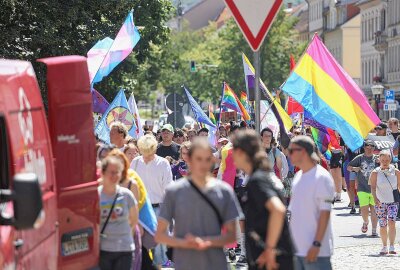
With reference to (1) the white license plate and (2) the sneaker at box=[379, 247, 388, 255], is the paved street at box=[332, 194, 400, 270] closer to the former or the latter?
(2) the sneaker at box=[379, 247, 388, 255]

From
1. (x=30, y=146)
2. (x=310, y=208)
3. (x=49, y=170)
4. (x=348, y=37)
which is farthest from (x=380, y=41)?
Result: (x=30, y=146)

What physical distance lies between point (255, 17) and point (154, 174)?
178 inches

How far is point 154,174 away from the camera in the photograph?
14469mm

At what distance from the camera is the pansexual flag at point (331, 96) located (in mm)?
16484

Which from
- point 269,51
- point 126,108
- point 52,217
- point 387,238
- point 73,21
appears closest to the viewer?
point 52,217

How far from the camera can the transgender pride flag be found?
21205 mm

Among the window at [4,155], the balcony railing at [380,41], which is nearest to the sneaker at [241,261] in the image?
the window at [4,155]

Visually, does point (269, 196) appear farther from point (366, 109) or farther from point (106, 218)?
point (366, 109)

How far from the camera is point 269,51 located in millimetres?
106188

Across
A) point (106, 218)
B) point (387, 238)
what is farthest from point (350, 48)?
point (106, 218)

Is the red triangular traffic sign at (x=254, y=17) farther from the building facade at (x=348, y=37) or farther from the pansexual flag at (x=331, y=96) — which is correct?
the building facade at (x=348, y=37)

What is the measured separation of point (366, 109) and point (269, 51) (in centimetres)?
8971

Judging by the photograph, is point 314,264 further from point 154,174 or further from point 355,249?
point 355,249

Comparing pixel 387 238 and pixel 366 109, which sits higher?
pixel 366 109
